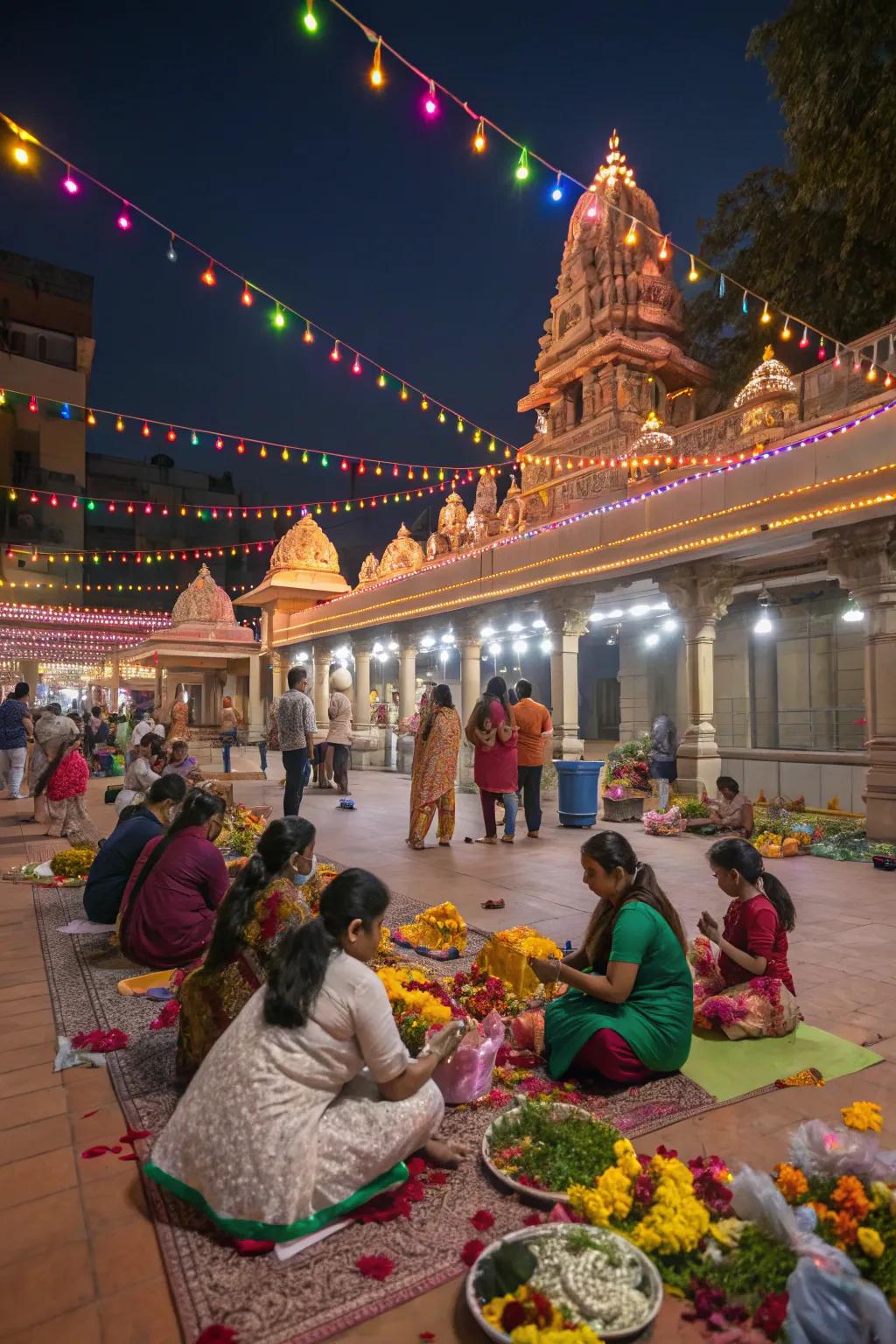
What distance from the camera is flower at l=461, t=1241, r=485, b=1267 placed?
2023 mm

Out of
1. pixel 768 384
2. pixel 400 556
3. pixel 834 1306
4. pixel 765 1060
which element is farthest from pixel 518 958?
pixel 400 556

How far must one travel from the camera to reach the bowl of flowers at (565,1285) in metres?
1.76

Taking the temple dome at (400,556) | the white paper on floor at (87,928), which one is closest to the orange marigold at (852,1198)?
the white paper on floor at (87,928)

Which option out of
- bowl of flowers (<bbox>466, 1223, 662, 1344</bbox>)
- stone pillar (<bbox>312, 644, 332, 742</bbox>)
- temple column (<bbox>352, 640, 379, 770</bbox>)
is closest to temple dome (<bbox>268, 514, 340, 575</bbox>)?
stone pillar (<bbox>312, 644, 332, 742</bbox>)

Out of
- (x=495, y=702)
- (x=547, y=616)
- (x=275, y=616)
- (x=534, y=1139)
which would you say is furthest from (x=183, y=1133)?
(x=275, y=616)

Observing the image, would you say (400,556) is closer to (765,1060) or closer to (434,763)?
(434,763)

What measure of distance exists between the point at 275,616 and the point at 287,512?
2102cm

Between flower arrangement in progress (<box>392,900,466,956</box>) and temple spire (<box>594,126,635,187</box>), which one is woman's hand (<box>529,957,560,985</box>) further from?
temple spire (<box>594,126,635,187</box>)

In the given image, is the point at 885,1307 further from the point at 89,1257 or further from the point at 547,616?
the point at 547,616

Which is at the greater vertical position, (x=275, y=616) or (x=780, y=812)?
(x=275, y=616)

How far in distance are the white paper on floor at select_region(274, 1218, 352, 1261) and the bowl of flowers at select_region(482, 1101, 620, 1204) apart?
527 mm

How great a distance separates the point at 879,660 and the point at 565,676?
4755mm

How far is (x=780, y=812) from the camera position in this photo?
9805 mm

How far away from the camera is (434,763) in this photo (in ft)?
25.4
